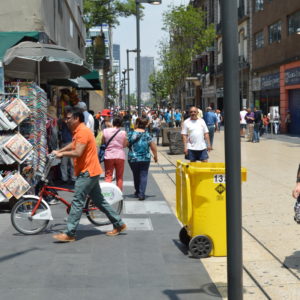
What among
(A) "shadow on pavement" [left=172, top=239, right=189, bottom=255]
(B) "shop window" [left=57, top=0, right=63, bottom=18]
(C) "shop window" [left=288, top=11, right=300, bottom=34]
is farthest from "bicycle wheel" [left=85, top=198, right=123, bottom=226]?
(C) "shop window" [left=288, top=11, right=300, bottom=34]

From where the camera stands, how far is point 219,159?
18609 millimetres

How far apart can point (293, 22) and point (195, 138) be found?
25.7 metres

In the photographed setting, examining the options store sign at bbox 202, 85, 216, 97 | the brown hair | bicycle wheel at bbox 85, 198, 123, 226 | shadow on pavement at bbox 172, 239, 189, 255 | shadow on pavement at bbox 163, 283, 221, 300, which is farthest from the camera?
store sign at bbox 202, 85, 216, 97

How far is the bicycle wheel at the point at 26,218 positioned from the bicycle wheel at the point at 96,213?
0.66 m

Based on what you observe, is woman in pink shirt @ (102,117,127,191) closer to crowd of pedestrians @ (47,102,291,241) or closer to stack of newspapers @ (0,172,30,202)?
crowd of pedestrians @ (47,102,291,241)

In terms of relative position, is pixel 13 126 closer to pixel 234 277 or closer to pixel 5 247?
pixel 5 247

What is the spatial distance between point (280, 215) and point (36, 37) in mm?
7224

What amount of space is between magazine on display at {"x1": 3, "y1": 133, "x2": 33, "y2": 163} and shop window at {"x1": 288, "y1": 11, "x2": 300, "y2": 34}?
27.1 m

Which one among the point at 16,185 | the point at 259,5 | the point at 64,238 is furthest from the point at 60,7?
the point at 259,5

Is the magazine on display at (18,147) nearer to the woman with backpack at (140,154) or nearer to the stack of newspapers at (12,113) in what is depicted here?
the stack of newspapers at (12,113)

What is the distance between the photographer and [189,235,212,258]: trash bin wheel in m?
6.49

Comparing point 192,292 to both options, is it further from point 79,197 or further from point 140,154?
point 140,154

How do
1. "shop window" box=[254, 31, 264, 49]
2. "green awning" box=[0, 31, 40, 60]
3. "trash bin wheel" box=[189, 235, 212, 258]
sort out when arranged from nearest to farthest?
"trash bin wheel" box=[189, 235, 212, 258] → "green awning" box=[0, 31, 40, 60] → "shop window" box=[254, 31, 264, 49]

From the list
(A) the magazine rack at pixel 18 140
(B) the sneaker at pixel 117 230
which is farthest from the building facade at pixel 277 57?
(B) the sneaker at pixel 117 230
